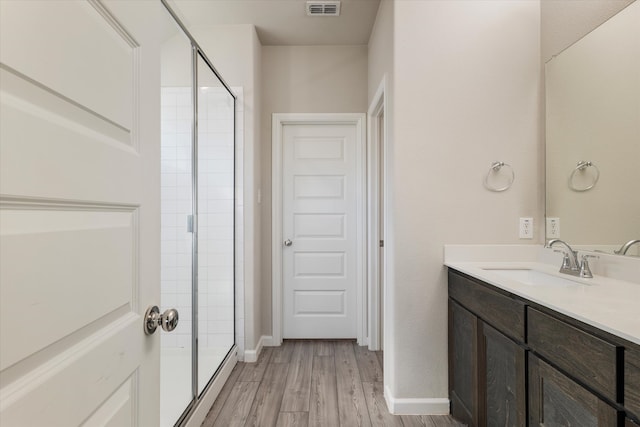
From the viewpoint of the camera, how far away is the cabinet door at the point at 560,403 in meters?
0.93

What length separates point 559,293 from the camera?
125cm

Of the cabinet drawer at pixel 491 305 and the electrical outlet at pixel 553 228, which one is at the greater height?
the electrical outlet at pixel 553 228

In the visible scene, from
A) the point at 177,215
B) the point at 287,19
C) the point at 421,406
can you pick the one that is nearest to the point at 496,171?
the point at 421,406

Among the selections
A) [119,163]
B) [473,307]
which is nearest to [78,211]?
[119,163]

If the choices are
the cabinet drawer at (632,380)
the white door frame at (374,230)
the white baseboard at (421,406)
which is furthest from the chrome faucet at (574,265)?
the white door frame at (374,230)

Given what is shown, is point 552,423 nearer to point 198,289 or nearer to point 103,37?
point 103,37

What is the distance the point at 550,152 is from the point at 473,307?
1.01 metres

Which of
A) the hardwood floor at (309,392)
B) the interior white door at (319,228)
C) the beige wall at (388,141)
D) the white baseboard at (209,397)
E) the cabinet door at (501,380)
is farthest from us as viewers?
the interior white door at (319,228)

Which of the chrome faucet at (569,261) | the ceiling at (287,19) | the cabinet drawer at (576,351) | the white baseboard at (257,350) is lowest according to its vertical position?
the white baseboard at (257,350)

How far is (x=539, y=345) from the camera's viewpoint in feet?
3.92

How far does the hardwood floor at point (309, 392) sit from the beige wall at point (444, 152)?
217 mm

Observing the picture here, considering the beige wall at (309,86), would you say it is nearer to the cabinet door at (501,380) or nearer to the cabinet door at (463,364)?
the cabinet door at (463,364)

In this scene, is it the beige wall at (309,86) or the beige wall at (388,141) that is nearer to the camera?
the beige wall at (388,141)

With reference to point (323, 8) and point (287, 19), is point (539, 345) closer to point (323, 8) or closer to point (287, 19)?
point (323, 8)
